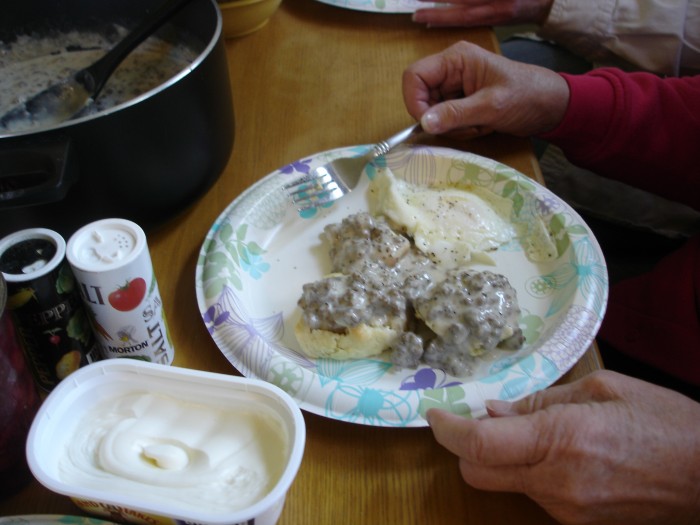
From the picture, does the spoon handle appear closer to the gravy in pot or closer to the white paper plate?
the gravy in pot

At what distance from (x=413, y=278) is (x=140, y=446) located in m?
0.42

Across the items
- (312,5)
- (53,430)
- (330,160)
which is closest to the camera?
(53,430)

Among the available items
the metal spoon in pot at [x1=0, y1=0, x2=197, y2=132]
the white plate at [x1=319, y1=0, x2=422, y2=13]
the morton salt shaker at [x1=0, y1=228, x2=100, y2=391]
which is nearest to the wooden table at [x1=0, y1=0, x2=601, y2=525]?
the white plate at [x1=319, y1=0, x2=422, y2=13]

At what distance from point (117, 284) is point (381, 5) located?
1.10m

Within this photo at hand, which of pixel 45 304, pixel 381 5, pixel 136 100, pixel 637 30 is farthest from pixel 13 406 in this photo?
pixel 637 30

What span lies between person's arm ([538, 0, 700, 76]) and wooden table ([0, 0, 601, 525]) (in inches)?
7.2

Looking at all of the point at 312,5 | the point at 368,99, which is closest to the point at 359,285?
the point at 368,99

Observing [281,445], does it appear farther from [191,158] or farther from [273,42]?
[273,42]

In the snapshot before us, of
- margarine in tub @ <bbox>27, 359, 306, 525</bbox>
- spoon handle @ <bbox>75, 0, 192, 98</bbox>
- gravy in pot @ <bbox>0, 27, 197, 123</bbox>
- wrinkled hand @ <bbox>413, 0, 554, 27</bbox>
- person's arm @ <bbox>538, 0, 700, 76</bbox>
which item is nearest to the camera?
margarine in tub @ <bbox>27, 359, 306, 525</bbox>

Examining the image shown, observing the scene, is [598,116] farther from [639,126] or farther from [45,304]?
[45,304]

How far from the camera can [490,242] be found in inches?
37.3

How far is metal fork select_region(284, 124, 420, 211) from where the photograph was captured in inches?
39.2

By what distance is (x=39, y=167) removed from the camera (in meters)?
0.66

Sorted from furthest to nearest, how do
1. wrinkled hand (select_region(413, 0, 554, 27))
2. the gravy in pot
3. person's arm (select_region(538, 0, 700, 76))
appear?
wrinkled hand (select_region(413, 0, 554, 27)) → person's arm (select_region(538, 0, 700, 76)) → the gravy in pot
